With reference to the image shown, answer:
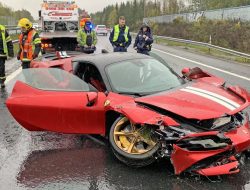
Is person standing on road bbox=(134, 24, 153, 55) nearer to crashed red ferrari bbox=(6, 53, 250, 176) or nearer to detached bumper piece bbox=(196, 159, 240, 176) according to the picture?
crashed red ferrari bbox=(6, 53, 250, 176)

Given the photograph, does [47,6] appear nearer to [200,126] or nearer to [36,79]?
[36,79]

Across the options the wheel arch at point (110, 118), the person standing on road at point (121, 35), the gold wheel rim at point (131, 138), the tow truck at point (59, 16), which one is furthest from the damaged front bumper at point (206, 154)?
the tow truck at point (59, 16)

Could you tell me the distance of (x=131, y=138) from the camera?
4.93 meters

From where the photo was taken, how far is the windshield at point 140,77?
572 cm

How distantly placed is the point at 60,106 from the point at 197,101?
1838 millimetres

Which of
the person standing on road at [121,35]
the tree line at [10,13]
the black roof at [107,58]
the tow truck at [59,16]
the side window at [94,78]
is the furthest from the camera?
the tree line at [10,13]

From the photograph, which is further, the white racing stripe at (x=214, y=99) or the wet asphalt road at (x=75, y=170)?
the white racing stripe at (x=214, y=99)

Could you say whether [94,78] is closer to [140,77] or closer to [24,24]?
[140,77]

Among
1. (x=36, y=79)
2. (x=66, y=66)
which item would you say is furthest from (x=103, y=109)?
(x=66, y=66)

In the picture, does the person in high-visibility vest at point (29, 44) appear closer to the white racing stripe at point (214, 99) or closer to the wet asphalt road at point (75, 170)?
the wet asphalt road at point (75, 170)

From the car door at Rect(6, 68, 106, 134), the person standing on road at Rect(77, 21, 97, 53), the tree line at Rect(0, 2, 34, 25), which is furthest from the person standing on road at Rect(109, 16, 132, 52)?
the tree line at Rect(0, 2, 34, 25)

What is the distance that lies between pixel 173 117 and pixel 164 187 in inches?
33.6

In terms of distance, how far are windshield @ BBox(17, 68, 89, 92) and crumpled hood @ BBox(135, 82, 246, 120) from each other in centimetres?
108

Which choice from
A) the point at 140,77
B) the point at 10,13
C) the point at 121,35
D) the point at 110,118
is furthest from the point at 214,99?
the point at 10,13
